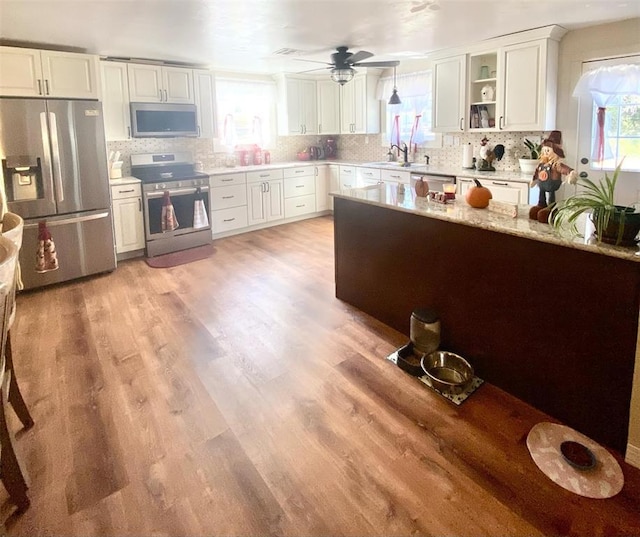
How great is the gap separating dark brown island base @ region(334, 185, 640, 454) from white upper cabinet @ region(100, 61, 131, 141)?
338cm

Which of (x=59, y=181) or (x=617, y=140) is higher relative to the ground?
(x=617, y=140)

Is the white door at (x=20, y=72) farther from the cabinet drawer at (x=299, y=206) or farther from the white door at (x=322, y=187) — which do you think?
the white door at (x=322, y=187)

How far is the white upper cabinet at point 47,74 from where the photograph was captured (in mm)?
3832

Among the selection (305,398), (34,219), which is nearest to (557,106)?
(305,398)

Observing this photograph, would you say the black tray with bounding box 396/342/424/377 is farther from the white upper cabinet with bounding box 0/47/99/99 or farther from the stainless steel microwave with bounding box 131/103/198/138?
the stainless steel microwave with bounding box 131/103/198/138

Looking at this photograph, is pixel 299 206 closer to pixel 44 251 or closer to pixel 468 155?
pixel 468 155

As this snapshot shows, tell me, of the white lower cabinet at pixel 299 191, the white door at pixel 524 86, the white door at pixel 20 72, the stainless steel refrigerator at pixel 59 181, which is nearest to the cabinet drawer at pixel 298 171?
the white lower cabinet at pixel 299 191

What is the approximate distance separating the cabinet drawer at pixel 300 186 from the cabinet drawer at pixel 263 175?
7.2 inches

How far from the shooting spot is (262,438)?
2152mm

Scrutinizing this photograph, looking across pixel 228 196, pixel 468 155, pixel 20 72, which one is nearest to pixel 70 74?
pixel 20 72

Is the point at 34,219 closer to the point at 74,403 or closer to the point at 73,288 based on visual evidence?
the point at 73,288

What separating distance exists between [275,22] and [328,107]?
362cm

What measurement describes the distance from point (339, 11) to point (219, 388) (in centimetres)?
287

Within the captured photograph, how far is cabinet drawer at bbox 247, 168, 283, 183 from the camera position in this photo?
612 centimetres
